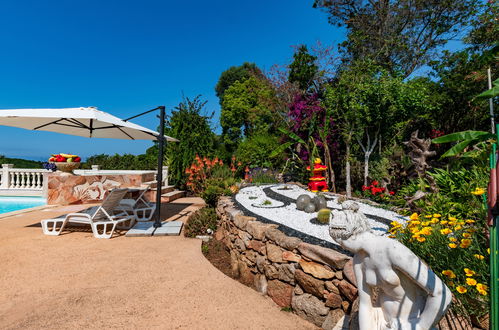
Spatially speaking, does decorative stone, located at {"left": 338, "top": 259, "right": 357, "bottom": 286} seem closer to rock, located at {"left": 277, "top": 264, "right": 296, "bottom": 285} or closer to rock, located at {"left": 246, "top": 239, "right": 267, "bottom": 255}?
rock, located at {"left": 277, "top": 264, "right": 296, "bottom": 285}

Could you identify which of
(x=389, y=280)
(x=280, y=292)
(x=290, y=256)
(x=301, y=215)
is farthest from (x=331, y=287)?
(x=301, y=215)

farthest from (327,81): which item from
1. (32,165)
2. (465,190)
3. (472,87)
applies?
(32,165)

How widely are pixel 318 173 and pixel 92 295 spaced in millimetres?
5783

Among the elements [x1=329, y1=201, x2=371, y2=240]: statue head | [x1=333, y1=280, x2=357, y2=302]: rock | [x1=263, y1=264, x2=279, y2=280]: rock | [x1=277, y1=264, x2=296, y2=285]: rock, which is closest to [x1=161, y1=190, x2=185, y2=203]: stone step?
[x1=263, y1=264, x2=279, y2=280]: rock

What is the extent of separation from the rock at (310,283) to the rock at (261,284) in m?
0.56

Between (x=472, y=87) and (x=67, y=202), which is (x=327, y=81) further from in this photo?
(x=67, y=202)

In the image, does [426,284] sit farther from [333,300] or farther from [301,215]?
[301,215]

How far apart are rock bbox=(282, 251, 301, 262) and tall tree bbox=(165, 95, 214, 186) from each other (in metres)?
9.21

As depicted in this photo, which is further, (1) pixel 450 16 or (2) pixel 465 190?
(1) pixel 450 16

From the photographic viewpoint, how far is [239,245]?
4.05m

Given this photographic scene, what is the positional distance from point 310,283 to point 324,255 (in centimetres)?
35

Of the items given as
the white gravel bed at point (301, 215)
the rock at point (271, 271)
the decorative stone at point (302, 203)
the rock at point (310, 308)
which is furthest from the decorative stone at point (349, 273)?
the decorative stone at point (302, 203)

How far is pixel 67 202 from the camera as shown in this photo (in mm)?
8938

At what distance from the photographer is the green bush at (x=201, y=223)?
5.46 m
